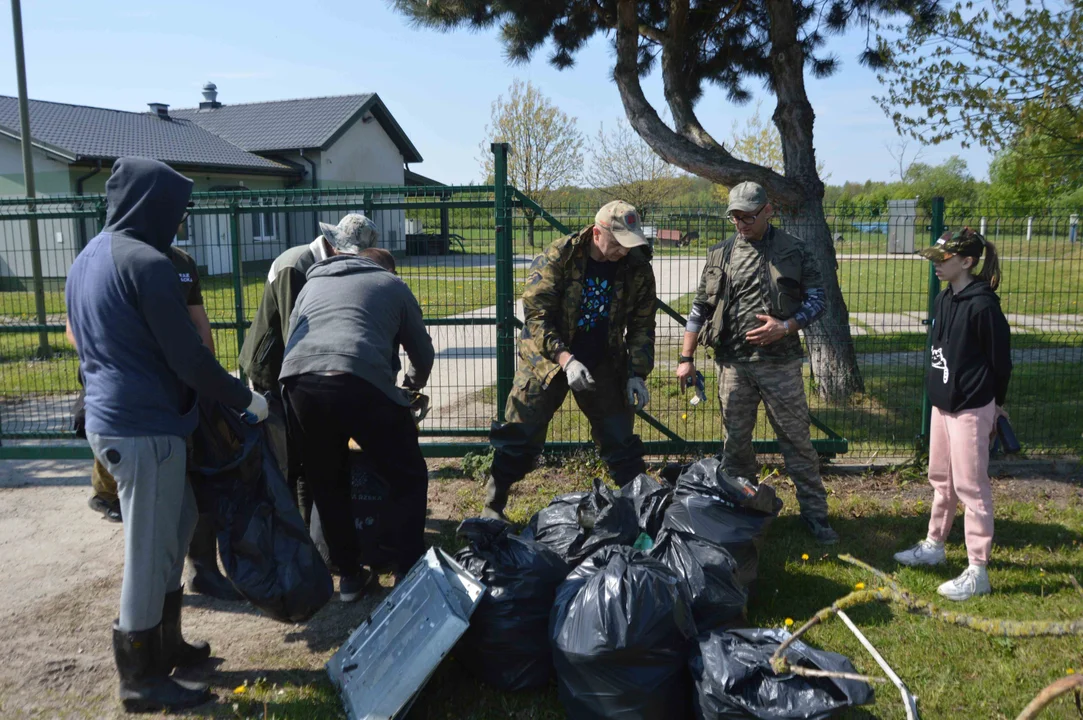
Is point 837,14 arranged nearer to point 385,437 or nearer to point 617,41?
point 617,41

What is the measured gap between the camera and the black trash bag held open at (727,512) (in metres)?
3.69

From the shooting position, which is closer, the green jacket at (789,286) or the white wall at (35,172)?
the green jacket at (789,286)

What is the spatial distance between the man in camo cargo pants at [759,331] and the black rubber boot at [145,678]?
2.93 metres

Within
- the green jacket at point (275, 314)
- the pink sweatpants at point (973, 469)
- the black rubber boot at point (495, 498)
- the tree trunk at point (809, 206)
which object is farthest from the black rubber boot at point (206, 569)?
the tree trunk at point (809, 206)

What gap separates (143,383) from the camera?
2.90 meters

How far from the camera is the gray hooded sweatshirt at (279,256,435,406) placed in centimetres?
354

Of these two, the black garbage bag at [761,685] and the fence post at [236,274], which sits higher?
the fence post at [236,274]

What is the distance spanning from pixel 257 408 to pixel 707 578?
6.43 feet

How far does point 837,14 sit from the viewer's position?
27.4 ft

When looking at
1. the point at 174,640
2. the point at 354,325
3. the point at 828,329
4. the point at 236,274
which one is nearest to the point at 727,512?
the point at 354,325

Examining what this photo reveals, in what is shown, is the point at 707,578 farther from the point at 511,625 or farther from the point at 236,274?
the point at 236,274

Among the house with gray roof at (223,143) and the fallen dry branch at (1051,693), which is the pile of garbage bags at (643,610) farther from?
the house with gray roof at (223,143)

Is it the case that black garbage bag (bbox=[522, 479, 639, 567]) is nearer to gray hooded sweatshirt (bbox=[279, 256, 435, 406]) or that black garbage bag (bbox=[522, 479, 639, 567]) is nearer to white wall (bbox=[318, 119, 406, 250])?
gray hooded sweatshirt (bbox=[279, 256, 435, 406])

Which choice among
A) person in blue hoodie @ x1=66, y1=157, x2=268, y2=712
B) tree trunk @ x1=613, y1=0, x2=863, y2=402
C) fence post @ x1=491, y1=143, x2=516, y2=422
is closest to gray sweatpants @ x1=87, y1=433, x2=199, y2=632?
person in blue hoodie @ x1=66, y1=157, x2=268, y2=712
